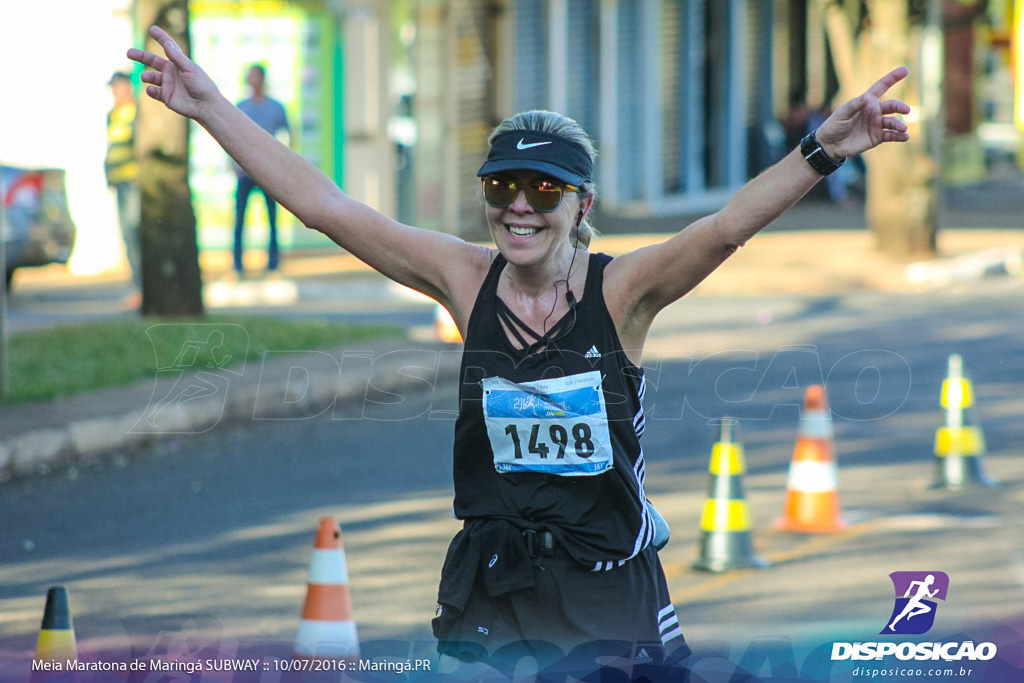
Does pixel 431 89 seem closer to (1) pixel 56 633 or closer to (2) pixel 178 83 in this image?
(1) pixel 56 633

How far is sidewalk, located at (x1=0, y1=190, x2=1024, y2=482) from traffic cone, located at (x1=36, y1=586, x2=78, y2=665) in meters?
4.80

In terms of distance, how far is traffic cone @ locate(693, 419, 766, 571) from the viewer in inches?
281

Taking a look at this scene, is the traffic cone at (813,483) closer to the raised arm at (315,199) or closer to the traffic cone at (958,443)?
the traffic cone at (958,443)

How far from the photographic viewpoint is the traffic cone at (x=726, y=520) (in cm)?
713

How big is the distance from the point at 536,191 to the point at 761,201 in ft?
1.62

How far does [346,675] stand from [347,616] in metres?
0.57

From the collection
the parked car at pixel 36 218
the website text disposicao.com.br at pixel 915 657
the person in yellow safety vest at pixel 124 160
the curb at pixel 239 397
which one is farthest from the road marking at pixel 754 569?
the parked car at pixel 36 218

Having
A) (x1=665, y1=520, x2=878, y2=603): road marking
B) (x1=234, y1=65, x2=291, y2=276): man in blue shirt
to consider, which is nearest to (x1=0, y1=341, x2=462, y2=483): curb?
(x1=665, y1=520, x2=878, y2=603): road marking

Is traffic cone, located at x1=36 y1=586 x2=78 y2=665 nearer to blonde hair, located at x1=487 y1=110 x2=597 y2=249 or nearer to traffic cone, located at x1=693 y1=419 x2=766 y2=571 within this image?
blonde hair, located at x1=487 y1=110 x2=597 y2=249

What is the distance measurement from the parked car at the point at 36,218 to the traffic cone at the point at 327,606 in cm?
1259

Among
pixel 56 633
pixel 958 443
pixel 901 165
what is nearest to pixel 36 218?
pixel 901 165

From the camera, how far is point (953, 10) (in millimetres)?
39906

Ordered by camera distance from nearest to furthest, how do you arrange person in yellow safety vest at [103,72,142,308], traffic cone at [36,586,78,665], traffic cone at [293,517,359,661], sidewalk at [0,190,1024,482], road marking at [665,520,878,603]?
traffic cone at [36,586,78,665], traffic cone at [293,517,359,661], road marking at [665,520,878,603], sidewalk at [0,190,1024,482], person in yellow safety vest at [103,72,142,308]

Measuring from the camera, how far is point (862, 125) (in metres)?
3.41
